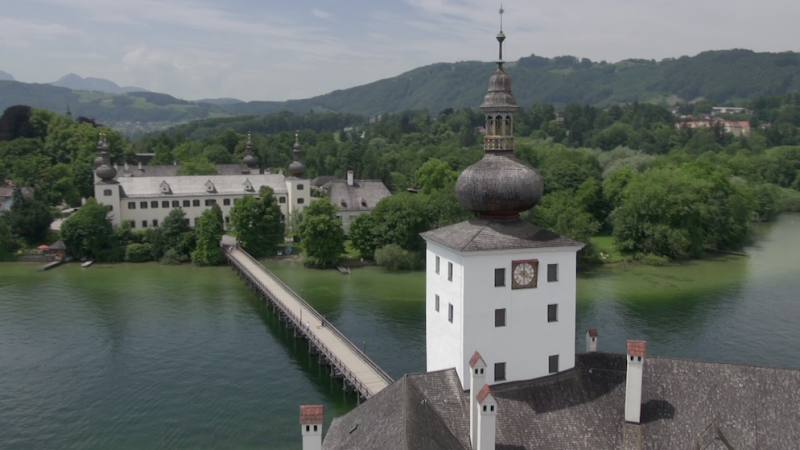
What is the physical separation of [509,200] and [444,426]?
20.7 feet

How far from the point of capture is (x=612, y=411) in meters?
17.6

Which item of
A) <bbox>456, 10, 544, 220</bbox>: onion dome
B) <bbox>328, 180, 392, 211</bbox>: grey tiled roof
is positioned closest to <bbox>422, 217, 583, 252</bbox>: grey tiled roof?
<bbox>456, 10, 544, 220</bbox>: onion dome

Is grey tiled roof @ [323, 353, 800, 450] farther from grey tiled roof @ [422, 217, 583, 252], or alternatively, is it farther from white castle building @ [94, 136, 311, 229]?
white castle building @ [94, 136, 311, 229]

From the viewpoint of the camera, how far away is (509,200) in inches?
750

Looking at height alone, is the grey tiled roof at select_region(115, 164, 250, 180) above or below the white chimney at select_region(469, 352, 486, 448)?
above

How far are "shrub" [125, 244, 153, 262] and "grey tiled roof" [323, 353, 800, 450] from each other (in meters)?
49.0

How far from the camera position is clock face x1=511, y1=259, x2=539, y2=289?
61.8 feet

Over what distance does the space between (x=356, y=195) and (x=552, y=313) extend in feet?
177

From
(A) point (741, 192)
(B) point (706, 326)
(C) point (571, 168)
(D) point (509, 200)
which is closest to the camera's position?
(D) point (509, 200)

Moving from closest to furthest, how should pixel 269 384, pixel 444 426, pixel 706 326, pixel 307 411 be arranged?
pixel 307 411 → pixel 444 426 → pixel 269 384 → pixel 706 326

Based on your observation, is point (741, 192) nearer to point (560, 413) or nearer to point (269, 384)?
point (269, 384)

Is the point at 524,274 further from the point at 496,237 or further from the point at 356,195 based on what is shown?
the point at 356,195

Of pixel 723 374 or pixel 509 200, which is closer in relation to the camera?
pixel 723 374

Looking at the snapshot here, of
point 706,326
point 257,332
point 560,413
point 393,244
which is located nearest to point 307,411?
point 560,413
